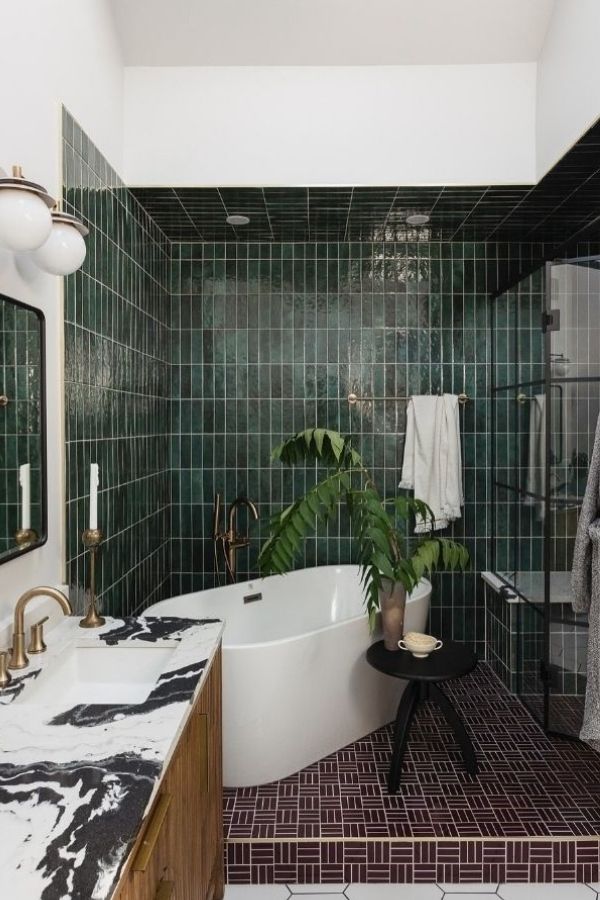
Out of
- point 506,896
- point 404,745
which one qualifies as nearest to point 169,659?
point 404,745

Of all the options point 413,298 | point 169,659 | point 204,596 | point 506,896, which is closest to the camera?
point 169,659

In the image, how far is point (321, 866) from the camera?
2.06m

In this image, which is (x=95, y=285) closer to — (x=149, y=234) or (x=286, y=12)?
(x=149, y=234)

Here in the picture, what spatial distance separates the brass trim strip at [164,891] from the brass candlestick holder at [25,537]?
0.90 m

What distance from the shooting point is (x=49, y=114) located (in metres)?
1.90

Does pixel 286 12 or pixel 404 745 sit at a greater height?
pixel 286 12

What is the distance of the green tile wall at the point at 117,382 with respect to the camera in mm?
2145

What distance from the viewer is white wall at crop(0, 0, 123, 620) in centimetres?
165

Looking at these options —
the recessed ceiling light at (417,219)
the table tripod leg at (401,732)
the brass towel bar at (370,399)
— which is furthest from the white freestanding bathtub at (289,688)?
the recessed ceiling light at (417,219)

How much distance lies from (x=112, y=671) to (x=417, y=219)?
259 cm

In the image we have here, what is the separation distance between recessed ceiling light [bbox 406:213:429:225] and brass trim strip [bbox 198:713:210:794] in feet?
8.38

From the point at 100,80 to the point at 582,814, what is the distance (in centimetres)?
317

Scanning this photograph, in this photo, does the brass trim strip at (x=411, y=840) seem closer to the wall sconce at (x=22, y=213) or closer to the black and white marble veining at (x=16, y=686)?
the black and white marble veining at (x=16, y=686)

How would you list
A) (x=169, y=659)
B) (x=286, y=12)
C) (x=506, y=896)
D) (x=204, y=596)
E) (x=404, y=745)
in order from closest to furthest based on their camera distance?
(x=169, y=659) → (x=506, y=896) → (x=404, y=745) → (x=286, y=12) → (x=204, y=596)
